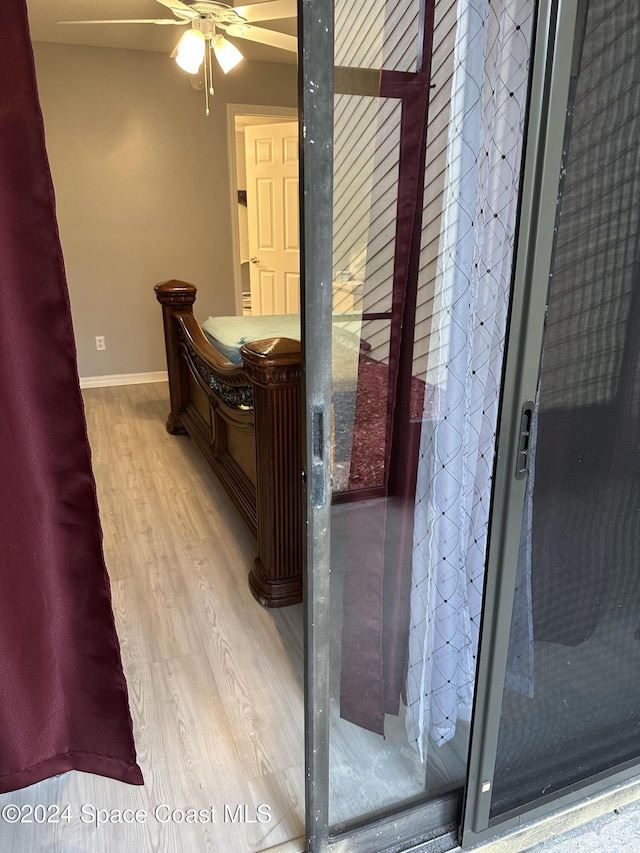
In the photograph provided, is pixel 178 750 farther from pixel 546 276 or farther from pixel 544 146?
pixel 544 146

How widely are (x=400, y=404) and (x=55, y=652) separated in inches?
35.4

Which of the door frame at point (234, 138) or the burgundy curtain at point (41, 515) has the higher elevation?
the door frame at point (234, 138)

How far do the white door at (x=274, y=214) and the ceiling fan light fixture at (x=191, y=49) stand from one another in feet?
6.61

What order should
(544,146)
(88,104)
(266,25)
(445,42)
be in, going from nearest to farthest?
(544,146)
(445,42)
(266,25)
(88,104)

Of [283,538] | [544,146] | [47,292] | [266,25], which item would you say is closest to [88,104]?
[266,25]

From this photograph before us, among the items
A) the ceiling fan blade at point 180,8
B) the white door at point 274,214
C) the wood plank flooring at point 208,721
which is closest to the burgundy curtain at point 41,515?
the wood plank flooring at point 208,721

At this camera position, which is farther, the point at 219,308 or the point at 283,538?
the point at 219,308

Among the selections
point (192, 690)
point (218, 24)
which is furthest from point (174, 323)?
point (192, 690)

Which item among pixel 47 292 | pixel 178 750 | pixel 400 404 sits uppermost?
pixel 47 292

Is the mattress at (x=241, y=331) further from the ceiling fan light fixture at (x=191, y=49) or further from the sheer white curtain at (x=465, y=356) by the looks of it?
the sheer white curtain at (x=465, y=356)

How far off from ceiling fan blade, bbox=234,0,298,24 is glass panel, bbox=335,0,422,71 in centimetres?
171

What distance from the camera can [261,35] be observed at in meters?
3.04

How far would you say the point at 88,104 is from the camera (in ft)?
14.5

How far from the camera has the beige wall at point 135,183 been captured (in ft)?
14.5
